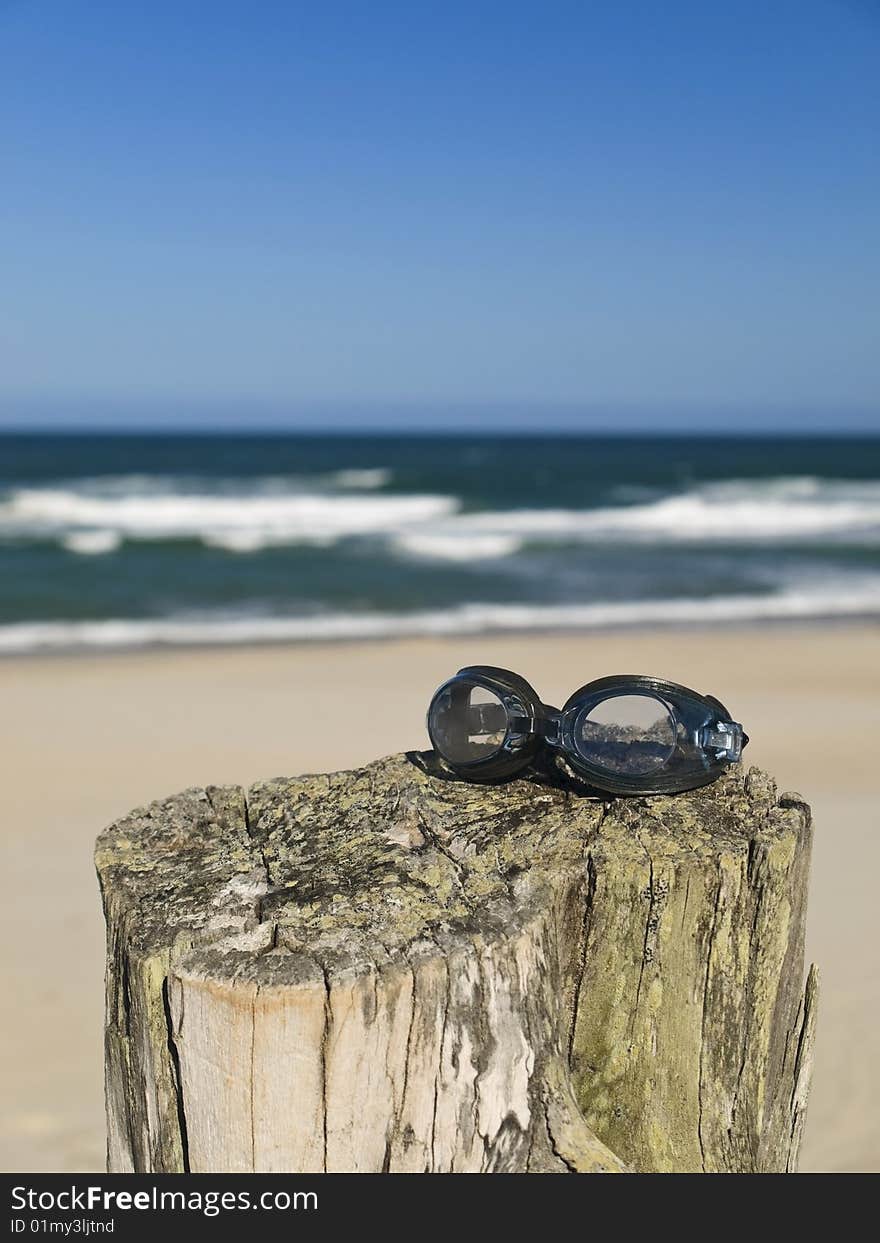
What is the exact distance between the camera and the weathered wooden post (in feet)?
4.26

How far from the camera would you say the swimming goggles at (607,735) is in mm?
1743

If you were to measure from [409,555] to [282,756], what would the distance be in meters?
10.5

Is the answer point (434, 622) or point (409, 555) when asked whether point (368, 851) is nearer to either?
point (434, 622)

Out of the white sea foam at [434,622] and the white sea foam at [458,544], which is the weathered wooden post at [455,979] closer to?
the white sea foam at [434,622]

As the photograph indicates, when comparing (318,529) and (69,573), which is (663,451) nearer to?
(318,529)

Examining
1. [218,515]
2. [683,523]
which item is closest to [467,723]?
[683,523]

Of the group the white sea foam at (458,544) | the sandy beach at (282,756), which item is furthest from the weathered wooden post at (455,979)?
the white sea foam at (458,544)

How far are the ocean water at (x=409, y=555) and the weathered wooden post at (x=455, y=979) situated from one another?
9.86 meters

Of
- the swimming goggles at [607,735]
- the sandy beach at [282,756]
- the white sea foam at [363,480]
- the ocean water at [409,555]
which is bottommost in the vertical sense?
the sandy beach at [282,756]

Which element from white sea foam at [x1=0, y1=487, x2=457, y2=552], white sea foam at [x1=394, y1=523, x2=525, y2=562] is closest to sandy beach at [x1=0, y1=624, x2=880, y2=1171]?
white sea foam at [x1=394, y1=523, x2=525, y2=562]

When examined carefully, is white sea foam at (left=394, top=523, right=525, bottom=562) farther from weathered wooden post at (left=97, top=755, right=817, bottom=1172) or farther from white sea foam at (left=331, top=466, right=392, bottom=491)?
weathered wooden post at (left=97, top=755, right=817, bottom=1172)

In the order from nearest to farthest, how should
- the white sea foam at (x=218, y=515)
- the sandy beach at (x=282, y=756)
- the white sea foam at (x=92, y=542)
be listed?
1. the sandy beach at (x=282, y=756)
2. the white sea foam at (x=92, y=542)
3. the white sea foam at (x=218, y=515)

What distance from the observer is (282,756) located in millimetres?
7602
